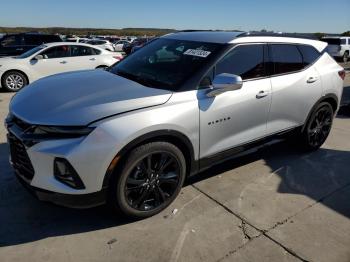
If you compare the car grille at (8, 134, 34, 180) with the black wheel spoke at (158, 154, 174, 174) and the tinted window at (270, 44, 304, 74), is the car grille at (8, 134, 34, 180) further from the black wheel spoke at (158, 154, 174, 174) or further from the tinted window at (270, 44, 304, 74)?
the tinted window at (270, 44, 304, 74)

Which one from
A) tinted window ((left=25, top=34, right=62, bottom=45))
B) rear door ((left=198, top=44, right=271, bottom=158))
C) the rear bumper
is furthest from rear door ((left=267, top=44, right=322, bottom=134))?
tinted window ((left=25, top=34, right=62, bottom=45))

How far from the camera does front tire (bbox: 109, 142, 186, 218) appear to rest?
2973 millimetres

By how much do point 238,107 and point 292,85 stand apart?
1043mm

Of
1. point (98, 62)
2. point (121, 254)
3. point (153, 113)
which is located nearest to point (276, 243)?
point (121, 254)

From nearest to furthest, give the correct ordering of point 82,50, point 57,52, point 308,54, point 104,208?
point 104,208
point 308,54
point 57,52
point 82,50

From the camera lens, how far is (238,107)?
11.9ft

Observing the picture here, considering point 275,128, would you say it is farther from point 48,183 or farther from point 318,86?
point 48,183

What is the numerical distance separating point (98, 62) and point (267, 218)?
8334mm

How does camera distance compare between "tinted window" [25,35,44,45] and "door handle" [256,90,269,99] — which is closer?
"door handle" [256,90,269,99]

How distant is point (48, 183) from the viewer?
9.12ft

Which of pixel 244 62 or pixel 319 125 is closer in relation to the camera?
pixel 244 62

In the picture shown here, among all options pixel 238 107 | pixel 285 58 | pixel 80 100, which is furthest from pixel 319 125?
pixel 80 100

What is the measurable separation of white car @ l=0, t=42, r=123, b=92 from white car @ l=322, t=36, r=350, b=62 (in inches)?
677

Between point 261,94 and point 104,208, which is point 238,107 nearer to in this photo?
point 261,94
